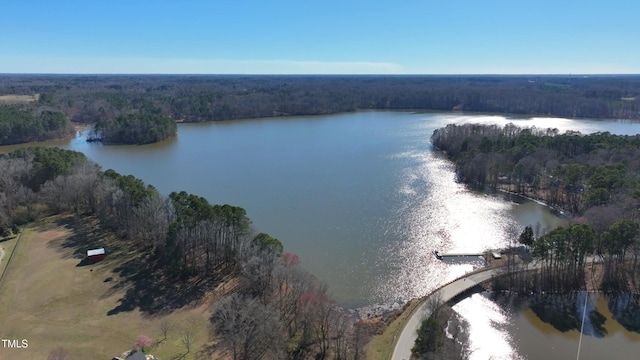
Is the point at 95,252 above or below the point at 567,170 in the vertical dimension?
below

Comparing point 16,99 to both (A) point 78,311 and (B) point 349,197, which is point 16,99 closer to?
(B) point 349,197

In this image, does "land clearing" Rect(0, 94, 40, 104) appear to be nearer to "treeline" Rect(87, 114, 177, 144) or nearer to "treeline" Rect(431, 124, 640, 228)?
"treeline" Rect(87, 114, 177, 144)

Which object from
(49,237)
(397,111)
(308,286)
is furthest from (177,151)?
(397,111)

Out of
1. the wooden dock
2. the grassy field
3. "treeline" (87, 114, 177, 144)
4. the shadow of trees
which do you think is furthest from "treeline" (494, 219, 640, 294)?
"treeline" (87, 114, 177, 144)

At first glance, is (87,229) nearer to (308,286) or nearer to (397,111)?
(308,286)

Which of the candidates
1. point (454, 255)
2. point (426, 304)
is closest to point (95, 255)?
point (426, 304)

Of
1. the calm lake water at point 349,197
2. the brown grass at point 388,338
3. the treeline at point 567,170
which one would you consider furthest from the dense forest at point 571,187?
the brown grass at point 388,338

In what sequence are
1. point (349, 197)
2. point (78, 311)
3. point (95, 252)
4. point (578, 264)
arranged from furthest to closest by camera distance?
point (349, 197) < point (95, 252) < point (578, 264) < point (78, 311)
